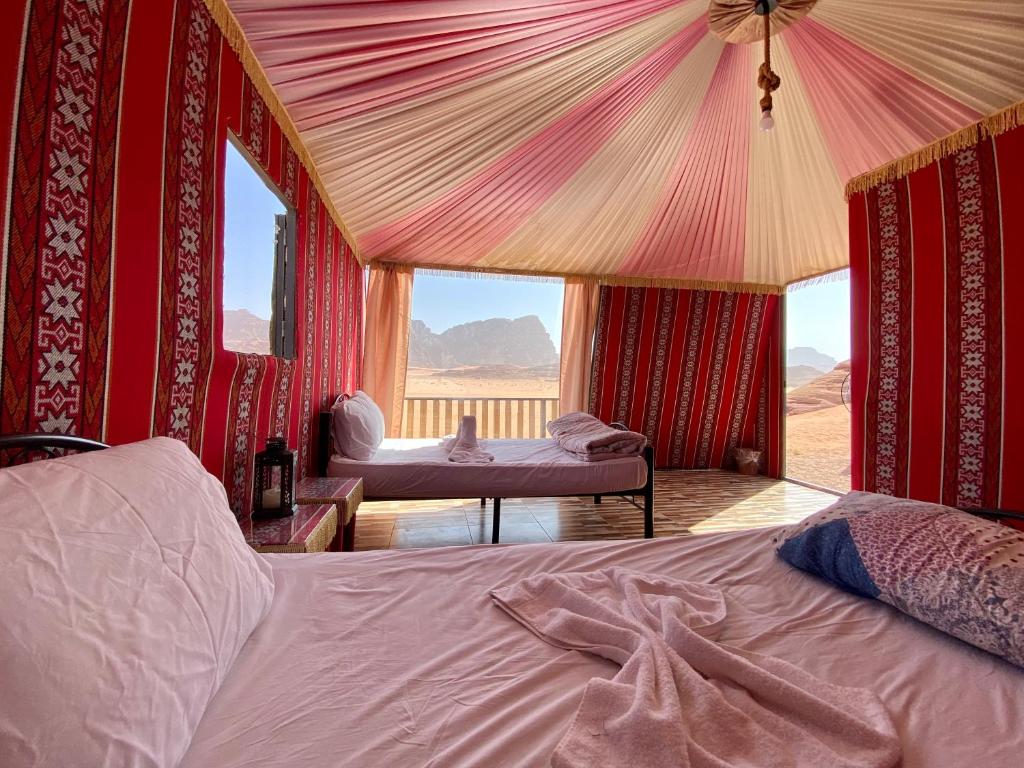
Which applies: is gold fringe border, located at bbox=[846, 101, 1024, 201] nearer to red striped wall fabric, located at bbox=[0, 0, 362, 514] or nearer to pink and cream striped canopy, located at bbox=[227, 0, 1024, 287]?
pink and cream striped canopy, located at bbox=[227, 0, 1024, 287]

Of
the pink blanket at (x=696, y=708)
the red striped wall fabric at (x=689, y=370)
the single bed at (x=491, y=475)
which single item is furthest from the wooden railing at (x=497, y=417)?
the pink blanket at (x=696, y=708)

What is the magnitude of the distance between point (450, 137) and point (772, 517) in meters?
3.82

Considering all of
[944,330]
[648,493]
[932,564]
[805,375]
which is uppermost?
[805,375]

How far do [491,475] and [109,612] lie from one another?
252 cm

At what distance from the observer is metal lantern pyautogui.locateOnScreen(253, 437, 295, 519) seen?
2.02 m

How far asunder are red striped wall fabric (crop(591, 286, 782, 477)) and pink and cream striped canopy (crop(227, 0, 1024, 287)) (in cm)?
122

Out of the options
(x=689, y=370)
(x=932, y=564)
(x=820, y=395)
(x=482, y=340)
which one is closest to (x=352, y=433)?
(x=932, y=564)

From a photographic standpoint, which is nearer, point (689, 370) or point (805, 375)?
point (689, 370)

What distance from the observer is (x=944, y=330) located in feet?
8.85

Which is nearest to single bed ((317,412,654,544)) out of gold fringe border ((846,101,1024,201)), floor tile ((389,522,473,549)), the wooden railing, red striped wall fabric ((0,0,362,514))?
floor tile ((389,522,473,549))

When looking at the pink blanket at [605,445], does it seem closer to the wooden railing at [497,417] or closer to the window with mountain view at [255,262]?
the window with mountain view at [255,262]

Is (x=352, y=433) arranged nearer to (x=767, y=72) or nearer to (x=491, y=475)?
(x=491, y=475)

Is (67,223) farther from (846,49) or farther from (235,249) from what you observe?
(846,49)

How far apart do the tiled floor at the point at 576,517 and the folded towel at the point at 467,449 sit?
1.92ft
